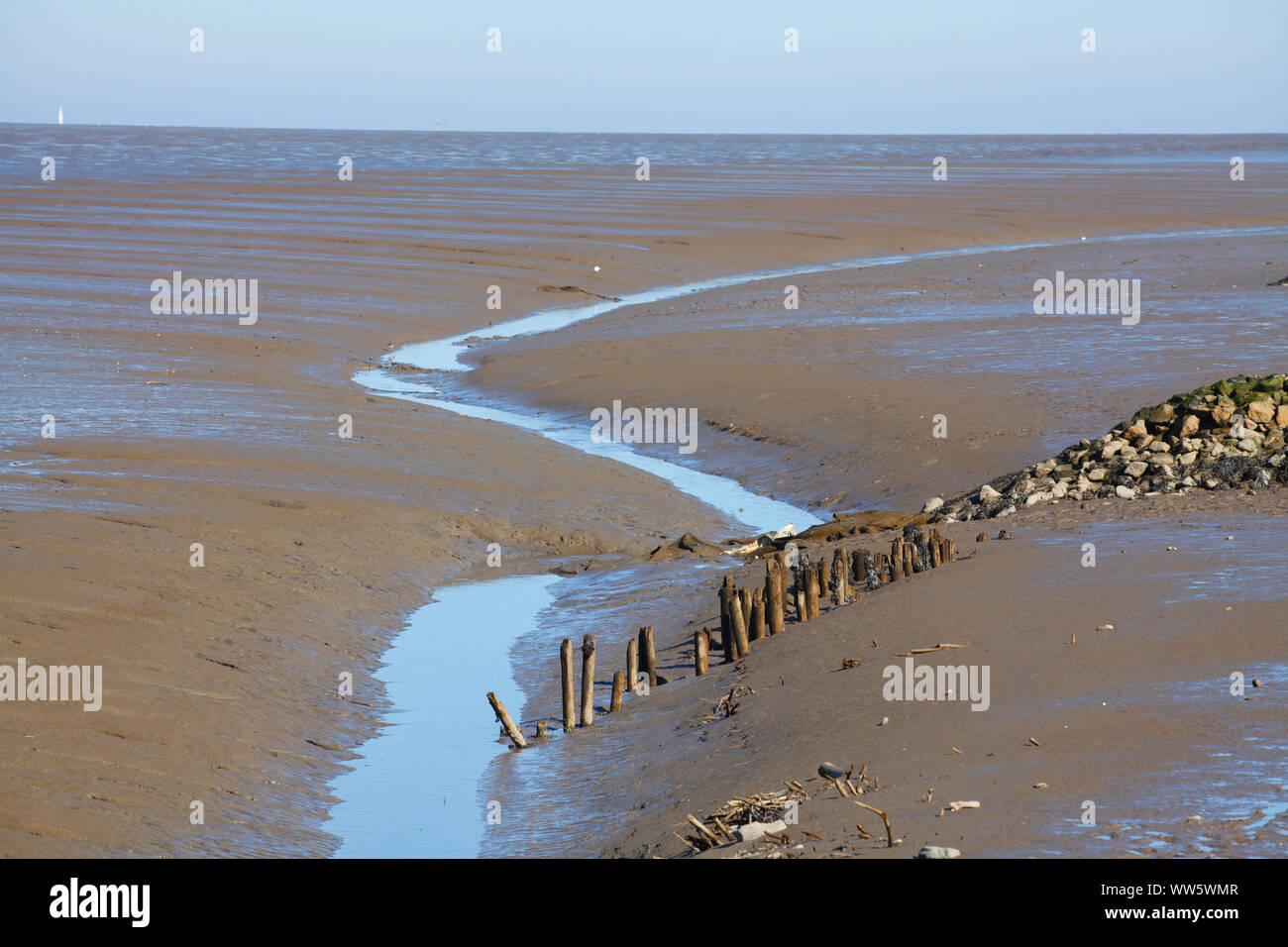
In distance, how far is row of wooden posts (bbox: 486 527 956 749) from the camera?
1063cm

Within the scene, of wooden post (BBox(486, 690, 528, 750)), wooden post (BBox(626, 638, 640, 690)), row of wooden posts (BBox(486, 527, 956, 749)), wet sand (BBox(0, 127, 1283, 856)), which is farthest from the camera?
wooden post (BBox(626, 638, 640, 690))

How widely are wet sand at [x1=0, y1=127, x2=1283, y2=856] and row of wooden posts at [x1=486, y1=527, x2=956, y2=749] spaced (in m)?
0.46

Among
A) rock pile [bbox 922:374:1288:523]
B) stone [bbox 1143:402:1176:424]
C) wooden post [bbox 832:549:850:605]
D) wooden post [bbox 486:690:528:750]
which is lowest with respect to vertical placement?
wooden post [bbox 486:690:528:750]

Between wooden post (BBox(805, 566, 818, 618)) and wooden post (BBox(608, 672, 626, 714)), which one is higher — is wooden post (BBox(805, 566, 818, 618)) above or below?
above

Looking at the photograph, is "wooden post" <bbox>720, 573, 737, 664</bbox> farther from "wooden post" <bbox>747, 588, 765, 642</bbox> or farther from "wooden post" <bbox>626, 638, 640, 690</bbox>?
"wooden post" <bbox>626, 638, 640, 690</bbox>

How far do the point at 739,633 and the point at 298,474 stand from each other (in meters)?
7.16

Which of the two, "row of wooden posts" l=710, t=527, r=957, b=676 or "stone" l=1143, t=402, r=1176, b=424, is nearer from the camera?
"row of wooden posts" l=710, t=527, r=957, b=676

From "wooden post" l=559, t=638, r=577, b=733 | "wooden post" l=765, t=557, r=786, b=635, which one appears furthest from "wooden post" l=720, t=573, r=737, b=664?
"wooden post" l=559, t=638, r=577, b=733

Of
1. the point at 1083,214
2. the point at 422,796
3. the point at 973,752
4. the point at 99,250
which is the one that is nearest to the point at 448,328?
the point at 99,250

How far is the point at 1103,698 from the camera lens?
8586mm

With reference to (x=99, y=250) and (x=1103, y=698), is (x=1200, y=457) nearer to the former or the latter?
(x=1103, y=698)

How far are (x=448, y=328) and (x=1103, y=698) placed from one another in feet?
75.8
